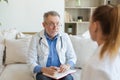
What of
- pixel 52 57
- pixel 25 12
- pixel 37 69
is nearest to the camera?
pixel 37 69

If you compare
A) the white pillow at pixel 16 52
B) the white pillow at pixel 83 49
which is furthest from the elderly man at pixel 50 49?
the white pillow at pixel 16 52

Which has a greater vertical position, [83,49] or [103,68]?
[103,68]

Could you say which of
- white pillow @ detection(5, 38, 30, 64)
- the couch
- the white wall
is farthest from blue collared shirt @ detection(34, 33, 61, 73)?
the white wall

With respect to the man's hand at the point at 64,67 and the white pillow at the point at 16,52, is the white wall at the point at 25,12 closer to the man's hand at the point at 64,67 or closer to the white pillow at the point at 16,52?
the white pillow at the point at 16,52

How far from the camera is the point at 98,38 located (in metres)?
1.21

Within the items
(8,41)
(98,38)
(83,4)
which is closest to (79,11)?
(83,4)

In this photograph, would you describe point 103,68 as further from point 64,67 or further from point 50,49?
point 50,49

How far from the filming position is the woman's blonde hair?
1.14m

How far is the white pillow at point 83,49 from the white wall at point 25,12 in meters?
1.39

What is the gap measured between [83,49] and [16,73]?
2.65 feet

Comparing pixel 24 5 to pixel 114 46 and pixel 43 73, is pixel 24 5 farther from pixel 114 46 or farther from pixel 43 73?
pixel 114 46

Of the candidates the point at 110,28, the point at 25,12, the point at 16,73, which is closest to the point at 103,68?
the point at 110,28

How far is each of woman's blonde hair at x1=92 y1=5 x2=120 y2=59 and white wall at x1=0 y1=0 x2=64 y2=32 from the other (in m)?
2.84

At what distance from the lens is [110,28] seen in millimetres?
1147
